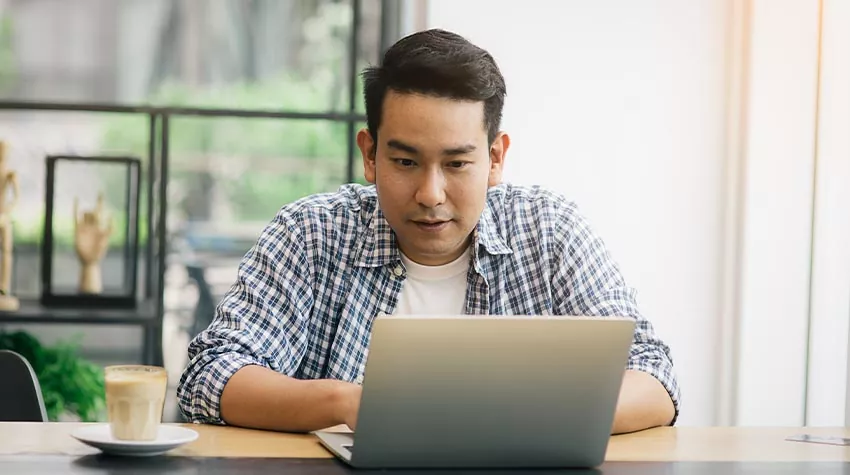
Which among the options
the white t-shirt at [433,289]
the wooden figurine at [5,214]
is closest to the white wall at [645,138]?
the white t-shirt at [433,289]

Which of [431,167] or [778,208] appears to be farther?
[778,208]

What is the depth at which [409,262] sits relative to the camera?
2.14m

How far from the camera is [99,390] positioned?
148 inches

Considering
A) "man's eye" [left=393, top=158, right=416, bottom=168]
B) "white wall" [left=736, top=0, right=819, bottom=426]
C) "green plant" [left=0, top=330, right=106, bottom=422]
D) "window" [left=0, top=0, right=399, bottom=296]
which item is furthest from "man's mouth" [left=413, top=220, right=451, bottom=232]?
"green plant" [left=0, top=330, right=106, bottom=422]

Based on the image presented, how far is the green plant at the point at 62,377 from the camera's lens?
3.69m

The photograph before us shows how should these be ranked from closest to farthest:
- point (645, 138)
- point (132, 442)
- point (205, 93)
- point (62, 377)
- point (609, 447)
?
point (132, 442) → point (609, 447) → point (645, 138) → point (62, 377) → point (205, 93)

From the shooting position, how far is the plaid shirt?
6.50 ft

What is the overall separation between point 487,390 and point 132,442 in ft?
1.45

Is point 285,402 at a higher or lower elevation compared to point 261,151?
lower

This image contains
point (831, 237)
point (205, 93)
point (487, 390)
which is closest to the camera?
point (487, 390)

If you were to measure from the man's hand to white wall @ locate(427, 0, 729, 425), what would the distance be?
175 centimetres

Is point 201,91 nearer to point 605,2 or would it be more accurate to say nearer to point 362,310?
point 605,2

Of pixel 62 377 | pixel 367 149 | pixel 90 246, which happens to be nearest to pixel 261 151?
pixel 90 246

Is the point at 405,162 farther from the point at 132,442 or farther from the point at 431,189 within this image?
the point at 132,442
